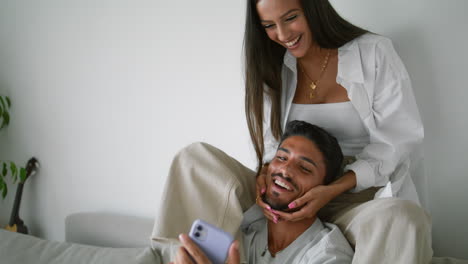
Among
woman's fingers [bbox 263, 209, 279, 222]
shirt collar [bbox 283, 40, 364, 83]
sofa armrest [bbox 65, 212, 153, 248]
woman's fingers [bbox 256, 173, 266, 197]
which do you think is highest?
shirt collar [bbox 283, 40, 364, 83]

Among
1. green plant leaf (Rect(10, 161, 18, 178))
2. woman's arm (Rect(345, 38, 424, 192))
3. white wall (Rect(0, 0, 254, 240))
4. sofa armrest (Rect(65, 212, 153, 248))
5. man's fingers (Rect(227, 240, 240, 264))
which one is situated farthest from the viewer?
green plant leaf (Rect(10, 161, 18, 178))

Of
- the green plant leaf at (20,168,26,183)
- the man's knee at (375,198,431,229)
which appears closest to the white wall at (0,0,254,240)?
the green plant leaf at (20,168,26,183)

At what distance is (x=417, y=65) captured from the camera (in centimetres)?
141

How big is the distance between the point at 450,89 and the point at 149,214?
52.7 inches

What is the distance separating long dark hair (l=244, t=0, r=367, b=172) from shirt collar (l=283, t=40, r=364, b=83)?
25 mm

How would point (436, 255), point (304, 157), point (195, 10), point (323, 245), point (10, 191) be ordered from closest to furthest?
point (323, 245) < point (304, 157) < point (436, 255) < point (195, 10) < point (10, 191)

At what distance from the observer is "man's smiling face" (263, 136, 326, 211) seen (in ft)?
3.86

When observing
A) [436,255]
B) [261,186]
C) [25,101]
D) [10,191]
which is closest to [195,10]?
[261,186]

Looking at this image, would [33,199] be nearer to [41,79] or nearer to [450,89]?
[41,79]

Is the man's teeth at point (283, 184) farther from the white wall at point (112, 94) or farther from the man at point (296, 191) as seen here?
the white wall at point (112, 94)

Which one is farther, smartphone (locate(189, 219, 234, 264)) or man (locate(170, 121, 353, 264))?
man (locate(170, 121, 353, 264))

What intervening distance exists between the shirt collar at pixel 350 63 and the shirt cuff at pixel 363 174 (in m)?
0.26

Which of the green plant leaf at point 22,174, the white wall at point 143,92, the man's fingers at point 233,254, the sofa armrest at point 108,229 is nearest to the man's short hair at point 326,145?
the white wall at point 143,92

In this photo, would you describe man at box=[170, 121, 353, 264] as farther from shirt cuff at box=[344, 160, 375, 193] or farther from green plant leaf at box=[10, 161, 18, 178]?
green plant leaf at box=[10, 161, 18, 178]
